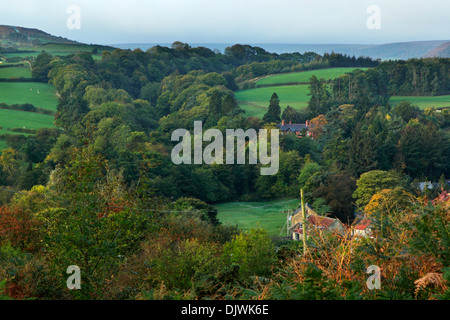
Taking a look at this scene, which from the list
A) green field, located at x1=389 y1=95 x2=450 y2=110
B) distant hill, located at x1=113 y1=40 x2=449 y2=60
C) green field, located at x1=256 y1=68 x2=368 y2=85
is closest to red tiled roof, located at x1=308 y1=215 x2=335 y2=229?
green field, located at x1=389 y1=95 x2=450 y2=110

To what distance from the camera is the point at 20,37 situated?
11438 cm

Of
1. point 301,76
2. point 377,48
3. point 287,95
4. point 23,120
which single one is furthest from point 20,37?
point 377,48

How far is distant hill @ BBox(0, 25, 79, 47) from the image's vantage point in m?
108

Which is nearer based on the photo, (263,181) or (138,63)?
(263,181)

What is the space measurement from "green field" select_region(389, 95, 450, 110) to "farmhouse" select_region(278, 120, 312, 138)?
25.3m

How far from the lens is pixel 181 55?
134m

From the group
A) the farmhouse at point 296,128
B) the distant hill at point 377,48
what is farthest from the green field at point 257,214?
the distant hill at point 377,48

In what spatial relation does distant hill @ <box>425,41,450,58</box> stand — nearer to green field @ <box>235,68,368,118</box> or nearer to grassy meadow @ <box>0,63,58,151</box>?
green field @ <box>235,68,368,118</box>

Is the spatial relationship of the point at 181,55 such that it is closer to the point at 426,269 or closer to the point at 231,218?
the point at 231,218

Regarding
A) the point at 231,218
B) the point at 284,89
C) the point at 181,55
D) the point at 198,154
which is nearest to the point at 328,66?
the point at 284,89

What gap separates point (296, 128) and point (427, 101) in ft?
109

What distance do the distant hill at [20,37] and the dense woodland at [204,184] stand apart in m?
18.4

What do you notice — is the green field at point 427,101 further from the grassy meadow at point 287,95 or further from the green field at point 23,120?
the green field at point 23,120
